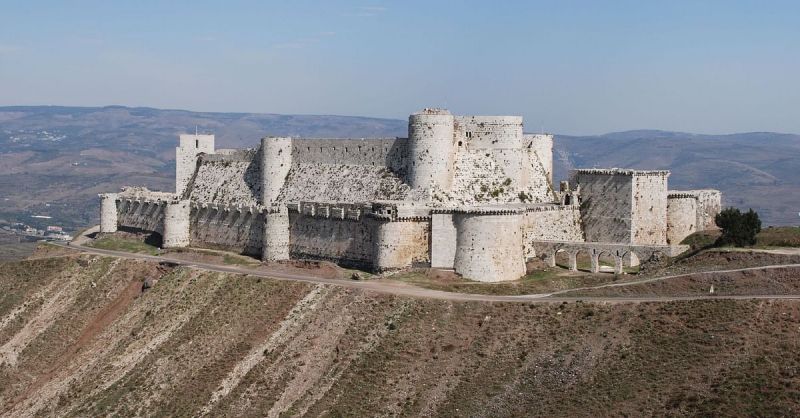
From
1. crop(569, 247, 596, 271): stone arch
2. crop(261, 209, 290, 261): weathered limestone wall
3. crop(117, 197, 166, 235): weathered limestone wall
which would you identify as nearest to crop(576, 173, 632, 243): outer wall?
crop(569, 247, 596, 271): stone arch

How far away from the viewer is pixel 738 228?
8144 cm

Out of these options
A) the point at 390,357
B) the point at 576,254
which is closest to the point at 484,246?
the point at 576,254

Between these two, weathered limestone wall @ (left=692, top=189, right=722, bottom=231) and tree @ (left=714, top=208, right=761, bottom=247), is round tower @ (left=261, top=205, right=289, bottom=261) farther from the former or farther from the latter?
tree @ (left=714, top=208, right=761, bottom=247)

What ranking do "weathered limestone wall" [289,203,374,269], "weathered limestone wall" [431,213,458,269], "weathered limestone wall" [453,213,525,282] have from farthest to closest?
1. "weathered limestone wall" [289,203,374,269]
2. "weathered limestone wall" [431,213,458,269]
3. "weathered limestone wall" [453,213,525,282]

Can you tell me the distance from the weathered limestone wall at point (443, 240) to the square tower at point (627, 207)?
15.9 metres

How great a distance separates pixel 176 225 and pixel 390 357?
47.2 meters

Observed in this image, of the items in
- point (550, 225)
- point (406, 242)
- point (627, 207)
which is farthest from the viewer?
point (550, 225)

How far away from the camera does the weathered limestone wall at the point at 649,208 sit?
9144 centimetres

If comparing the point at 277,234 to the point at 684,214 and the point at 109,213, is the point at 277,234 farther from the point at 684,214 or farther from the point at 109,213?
the point at 684,214

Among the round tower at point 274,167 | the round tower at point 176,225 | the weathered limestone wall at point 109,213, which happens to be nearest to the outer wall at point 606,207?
the round tower at point 274,167

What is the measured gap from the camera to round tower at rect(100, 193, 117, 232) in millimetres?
121625

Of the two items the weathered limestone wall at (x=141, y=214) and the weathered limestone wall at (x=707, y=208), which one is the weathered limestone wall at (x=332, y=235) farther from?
the weathered limestone wall at (x=707, y=208)

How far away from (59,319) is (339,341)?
3301 cm

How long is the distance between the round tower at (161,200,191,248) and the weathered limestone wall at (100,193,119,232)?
14097mm
